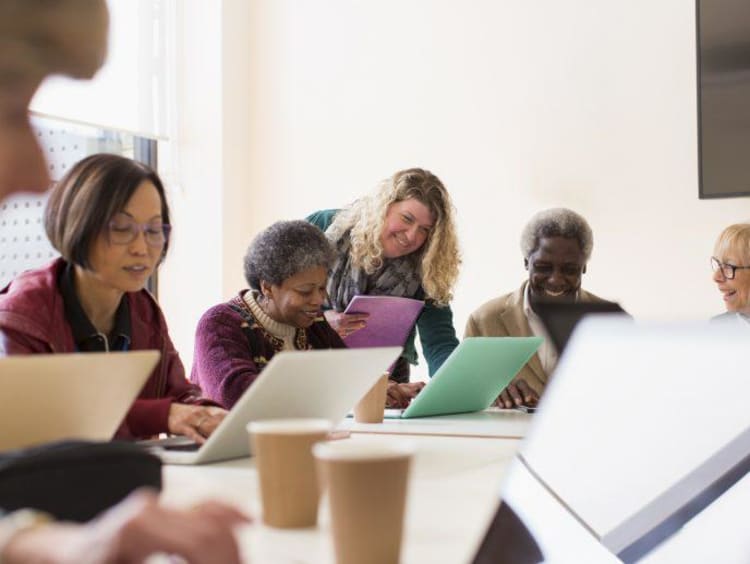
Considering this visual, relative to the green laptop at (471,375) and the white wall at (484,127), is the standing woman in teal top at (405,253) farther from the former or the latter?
the white wall at (484,127)

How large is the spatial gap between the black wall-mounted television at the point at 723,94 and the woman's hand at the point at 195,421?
2794 millimetres

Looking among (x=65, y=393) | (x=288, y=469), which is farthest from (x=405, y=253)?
(x=288, y=469)

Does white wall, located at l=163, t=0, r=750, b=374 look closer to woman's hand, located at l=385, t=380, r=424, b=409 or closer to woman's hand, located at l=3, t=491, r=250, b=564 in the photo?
woman's hand, located at l=385, t=380, r=424, b=409

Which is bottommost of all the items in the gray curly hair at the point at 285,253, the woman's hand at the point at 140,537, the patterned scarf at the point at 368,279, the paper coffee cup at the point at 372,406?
the paper coffee cup at the point at 372,406

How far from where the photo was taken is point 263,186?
193 inches

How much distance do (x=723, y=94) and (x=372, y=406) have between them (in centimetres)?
254

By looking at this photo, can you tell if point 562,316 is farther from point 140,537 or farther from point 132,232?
point 132,232

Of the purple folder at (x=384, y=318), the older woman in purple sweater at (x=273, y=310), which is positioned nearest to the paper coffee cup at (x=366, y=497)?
the older woman in purple sweater at (x=273, y=310)

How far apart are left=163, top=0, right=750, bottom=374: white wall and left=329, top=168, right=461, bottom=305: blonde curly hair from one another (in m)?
1.23

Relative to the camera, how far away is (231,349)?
223 centimetres

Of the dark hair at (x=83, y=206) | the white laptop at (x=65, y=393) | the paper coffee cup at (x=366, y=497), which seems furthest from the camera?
the dark hair at (x=83, y=206)

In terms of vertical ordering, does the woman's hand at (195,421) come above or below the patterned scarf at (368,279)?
below

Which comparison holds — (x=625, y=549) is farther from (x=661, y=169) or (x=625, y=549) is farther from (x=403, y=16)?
(x=403, y=16)

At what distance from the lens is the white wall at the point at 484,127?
13.3 feet
